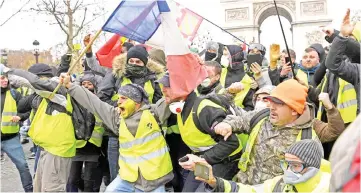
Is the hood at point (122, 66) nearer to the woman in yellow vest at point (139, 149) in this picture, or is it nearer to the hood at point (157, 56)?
the hood at point (157, 56)

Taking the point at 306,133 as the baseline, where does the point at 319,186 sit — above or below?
below

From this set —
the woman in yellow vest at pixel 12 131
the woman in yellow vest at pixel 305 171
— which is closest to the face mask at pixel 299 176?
the woman in yellow vest at pixel 305 171

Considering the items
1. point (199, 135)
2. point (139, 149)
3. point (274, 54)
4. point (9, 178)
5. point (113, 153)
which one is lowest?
point (9, 178)

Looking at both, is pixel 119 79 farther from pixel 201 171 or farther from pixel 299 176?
pixel 299 176

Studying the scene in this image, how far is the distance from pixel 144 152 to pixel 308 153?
1664 millimetres

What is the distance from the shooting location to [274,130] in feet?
12.0

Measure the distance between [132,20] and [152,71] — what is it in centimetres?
88

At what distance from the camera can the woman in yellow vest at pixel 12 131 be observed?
6.28 metres

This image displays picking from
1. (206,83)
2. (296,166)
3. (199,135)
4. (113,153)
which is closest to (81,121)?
(113,153)

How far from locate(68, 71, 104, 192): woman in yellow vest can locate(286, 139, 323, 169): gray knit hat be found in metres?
2.96

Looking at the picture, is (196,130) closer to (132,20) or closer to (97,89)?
(132,20)

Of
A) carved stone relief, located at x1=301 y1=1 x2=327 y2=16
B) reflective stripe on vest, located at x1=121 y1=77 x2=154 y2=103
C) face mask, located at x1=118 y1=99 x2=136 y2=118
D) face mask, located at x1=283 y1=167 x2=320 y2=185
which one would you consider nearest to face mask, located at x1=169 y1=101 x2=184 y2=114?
face mask, located at x1=118 y1=99 x2=136 y2=118

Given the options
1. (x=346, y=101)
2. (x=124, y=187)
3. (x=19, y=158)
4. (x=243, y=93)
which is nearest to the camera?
(x=124, y=187)

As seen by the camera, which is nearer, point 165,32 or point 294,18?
point 165,32
